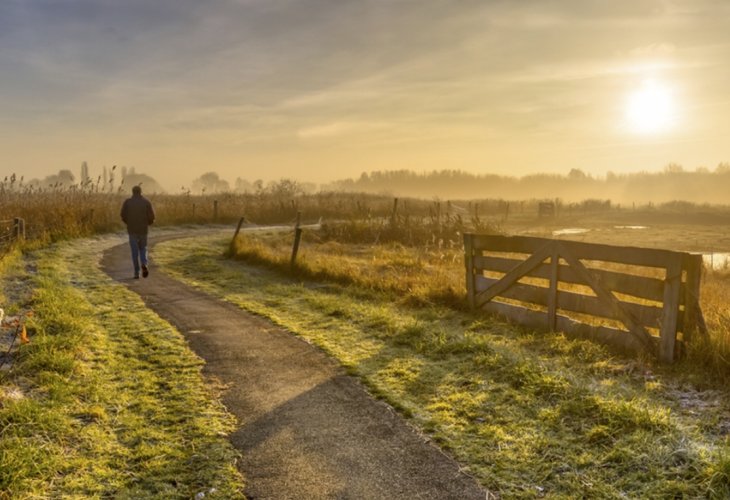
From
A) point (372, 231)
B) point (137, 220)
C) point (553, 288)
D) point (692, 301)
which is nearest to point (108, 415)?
point (553, 288)

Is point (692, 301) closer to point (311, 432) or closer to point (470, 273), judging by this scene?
point (470, 273)

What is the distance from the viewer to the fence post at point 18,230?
17.6 metres

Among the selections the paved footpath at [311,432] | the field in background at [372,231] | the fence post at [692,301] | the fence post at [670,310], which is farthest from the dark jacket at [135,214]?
the fence post at [692,301]

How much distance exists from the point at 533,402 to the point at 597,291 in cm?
286

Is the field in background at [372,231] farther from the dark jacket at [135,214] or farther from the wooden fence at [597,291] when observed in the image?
the dark jacket at [135,214]

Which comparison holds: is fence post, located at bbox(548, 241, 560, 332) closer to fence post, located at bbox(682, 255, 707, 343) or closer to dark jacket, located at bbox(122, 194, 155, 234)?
fence post, located at bbox(682, 255, 707, 343)

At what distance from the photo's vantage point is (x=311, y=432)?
5.38 metres

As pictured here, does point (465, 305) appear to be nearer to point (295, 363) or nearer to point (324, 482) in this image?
point (295, 363)

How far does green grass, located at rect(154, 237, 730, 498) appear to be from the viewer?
4.48 metres

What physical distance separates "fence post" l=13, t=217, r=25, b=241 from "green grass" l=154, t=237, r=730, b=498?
1186cm

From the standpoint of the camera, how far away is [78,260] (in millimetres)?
16344

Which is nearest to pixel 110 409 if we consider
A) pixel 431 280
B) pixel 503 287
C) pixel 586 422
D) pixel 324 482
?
pixel 324 482

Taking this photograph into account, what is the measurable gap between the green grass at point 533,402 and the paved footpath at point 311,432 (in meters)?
0.30

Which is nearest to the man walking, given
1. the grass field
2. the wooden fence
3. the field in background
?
the grass field
